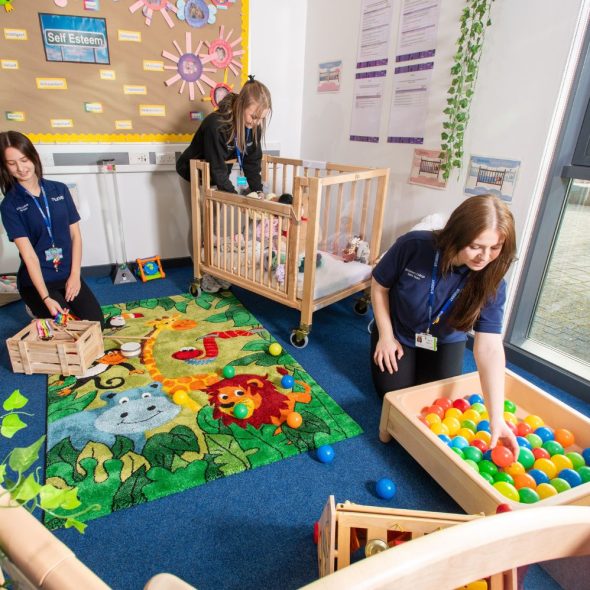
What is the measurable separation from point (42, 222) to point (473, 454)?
7.73 feet

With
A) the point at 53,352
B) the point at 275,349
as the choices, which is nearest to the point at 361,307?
the point at 275,349

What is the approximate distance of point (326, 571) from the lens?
116cm

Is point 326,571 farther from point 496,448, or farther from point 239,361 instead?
point 239,361

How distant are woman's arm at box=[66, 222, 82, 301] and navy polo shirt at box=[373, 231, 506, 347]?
1.66 meters

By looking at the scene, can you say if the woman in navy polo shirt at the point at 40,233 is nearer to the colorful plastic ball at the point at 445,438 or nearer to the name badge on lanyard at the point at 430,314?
the name badge on lanyard at the point at 430,314

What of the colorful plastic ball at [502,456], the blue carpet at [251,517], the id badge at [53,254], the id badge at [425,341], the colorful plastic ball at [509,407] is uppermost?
the id badge at [53,254]

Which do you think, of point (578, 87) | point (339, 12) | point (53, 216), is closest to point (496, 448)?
point (578, 87)

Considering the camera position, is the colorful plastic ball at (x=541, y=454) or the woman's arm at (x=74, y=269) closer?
the colorful plastic ball at (x=541, y=454)

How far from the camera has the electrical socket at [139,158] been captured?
3238 mm

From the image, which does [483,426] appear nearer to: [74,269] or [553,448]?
[553,448]

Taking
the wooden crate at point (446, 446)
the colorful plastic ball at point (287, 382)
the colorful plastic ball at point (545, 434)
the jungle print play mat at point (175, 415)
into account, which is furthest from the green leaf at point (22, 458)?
the colorful plastic ball at point (545, 434)

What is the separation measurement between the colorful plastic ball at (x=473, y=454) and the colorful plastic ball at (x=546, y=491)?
8.3 inches

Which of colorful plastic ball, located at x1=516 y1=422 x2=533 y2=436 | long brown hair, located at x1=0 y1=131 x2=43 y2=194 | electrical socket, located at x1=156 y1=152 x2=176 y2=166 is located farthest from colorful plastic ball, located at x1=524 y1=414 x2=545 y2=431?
electrical socket, located at x1=156 y1=152 x2=176 y2=166

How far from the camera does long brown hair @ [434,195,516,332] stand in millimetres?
1426
